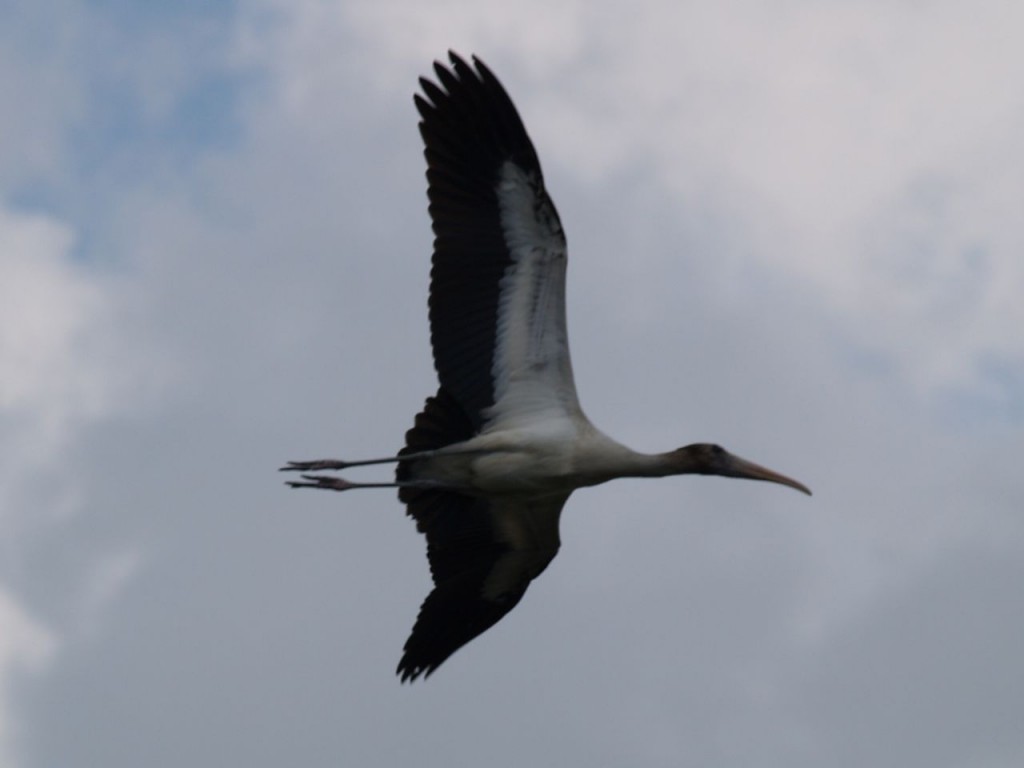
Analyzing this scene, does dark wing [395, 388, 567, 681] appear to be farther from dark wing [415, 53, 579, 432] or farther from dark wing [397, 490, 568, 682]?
Answer: dark wing [415, 53, 579, 432]

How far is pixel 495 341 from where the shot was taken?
2103cm

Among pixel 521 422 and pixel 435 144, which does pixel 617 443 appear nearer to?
pixel 521 422

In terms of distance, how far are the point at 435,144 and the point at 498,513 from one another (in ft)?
11.9

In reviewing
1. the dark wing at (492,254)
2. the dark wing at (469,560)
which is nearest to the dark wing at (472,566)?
the dark wing at (469,560)

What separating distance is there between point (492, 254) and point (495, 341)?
→ 2.64ft

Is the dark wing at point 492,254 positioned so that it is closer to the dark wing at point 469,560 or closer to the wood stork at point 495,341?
the wood stork at point 495,341

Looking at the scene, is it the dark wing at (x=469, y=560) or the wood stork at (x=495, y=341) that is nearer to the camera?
the wood stork at (x=495, y=341)

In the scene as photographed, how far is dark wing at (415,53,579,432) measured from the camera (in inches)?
810

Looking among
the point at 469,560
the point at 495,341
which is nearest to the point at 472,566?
the point at 469,560

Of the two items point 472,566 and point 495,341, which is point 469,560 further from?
point 495,341

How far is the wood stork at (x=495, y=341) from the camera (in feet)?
67.6

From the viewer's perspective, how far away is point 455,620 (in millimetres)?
22531

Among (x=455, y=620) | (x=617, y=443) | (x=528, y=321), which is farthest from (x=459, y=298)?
(x=455, y=620)

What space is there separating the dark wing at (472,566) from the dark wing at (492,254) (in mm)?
1348
